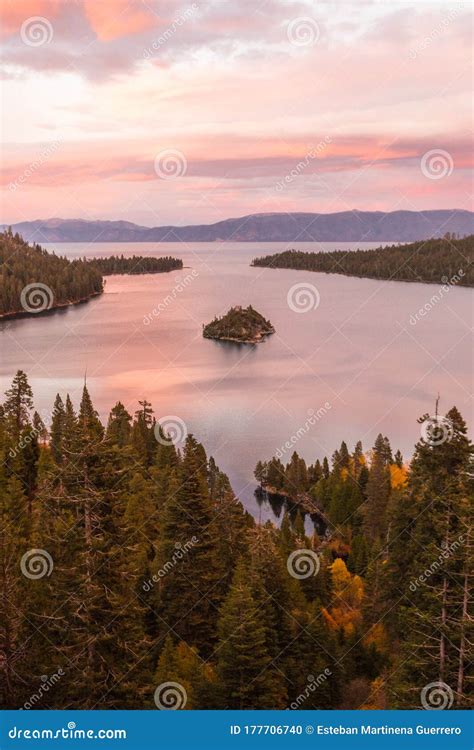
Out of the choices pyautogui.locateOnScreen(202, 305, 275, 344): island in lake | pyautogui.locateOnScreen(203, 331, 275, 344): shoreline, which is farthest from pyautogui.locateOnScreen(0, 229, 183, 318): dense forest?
pyautogui.locateOnScreen(203, 331, 275, 344): shoreline

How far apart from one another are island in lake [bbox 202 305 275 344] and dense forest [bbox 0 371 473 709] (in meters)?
86.4

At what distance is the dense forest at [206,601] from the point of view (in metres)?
13.2

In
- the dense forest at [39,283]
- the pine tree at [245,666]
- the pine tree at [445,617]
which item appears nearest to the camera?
the pine tree at [445,617]

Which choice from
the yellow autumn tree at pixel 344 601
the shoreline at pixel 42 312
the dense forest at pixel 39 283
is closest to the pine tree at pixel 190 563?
the yellow autumn tree at pixel 344 601

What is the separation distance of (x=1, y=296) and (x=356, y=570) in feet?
413

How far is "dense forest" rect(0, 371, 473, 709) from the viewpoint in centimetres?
1318

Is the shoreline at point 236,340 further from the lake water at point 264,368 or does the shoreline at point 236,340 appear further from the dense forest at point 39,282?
the dense forest at point 39,282

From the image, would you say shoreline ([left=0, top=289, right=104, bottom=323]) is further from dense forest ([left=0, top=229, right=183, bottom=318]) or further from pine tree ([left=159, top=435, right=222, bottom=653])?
pine tree ([left=159, top=435, right=222, bottom=653])

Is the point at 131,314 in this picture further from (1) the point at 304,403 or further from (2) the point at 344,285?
(2) the point at 344,285

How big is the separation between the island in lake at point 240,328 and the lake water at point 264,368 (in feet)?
8.70

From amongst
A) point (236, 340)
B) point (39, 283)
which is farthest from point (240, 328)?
point (39, 283)

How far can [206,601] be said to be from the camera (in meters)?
20.0
